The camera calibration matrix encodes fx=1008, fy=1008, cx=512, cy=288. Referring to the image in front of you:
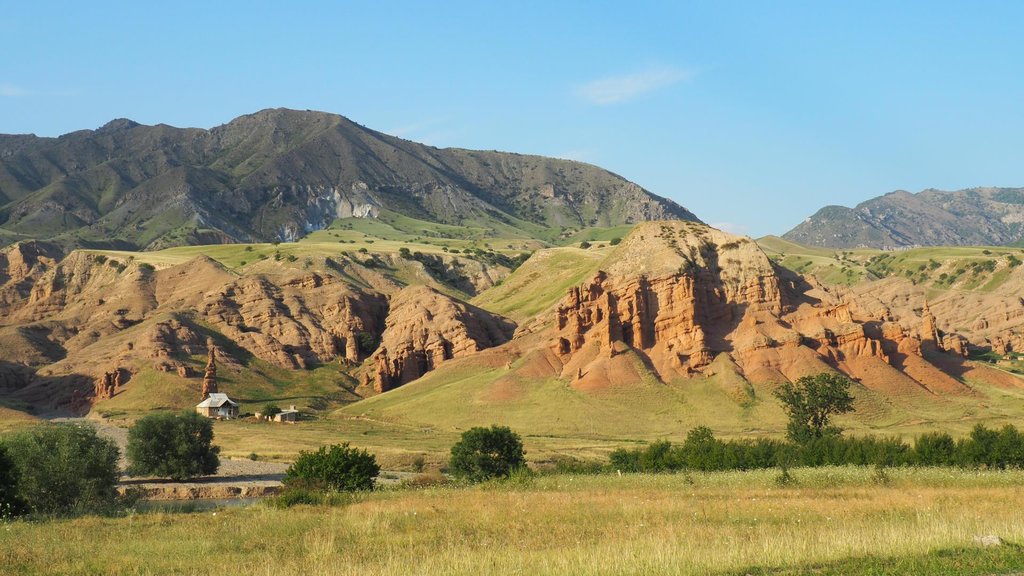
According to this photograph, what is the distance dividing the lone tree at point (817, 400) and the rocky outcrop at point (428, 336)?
49617 millimetres

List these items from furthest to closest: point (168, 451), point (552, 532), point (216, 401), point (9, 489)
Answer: point (216, 401), point (168, 451), point (9, 489), point (552, 532)

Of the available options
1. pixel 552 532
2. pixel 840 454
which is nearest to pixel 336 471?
pixel 552 532

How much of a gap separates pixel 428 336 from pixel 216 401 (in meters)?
34.5

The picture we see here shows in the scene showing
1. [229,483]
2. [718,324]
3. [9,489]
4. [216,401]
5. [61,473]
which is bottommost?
[229,483]

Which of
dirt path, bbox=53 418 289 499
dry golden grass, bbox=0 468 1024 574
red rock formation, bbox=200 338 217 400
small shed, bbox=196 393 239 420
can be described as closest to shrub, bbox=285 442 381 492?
dirt path, bbox=53 418 289 499

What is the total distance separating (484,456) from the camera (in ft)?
207

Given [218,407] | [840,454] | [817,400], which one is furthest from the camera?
[218,407]

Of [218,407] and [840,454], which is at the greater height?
[218,407]

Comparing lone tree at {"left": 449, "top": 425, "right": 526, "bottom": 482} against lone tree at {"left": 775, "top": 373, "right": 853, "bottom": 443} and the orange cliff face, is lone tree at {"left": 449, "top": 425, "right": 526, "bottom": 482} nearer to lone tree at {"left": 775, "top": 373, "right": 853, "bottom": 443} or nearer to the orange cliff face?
lone tree at {"left": 775, "top": 373, "right": 853, "bottom": 443}

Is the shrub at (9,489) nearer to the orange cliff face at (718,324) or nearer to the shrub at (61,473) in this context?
the shrub at (61,473)

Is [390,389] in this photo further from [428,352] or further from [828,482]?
[828,482]

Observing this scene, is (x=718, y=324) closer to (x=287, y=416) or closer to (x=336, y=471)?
(x=287, y=416)

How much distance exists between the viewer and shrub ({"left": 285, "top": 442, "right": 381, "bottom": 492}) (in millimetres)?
51000

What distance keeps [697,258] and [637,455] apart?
58812mm
